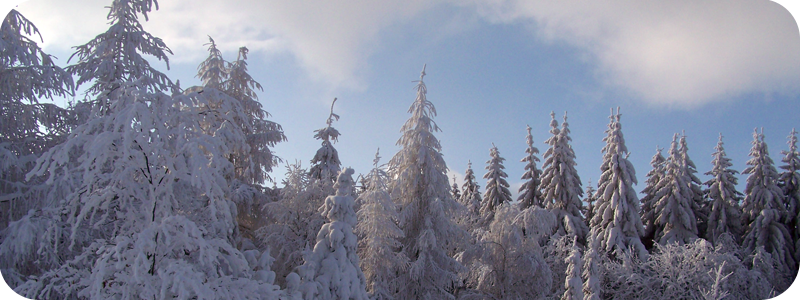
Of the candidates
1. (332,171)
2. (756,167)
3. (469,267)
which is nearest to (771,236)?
(756,167)

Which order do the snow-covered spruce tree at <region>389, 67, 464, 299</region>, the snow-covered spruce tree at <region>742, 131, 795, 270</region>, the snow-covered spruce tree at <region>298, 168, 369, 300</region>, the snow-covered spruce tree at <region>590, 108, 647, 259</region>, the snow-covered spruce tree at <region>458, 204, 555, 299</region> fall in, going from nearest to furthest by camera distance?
the snow-covered spruce tree at <region>298, 168, 369, 300</region> → the snow-covered spruce tree at <region>389, 67, 464, 299</region> → the snow-covered spruce tree at <region>458, 204, 555, 299</region> → the snow-covered spruce tree at <region>590, 108, 647, 259</region> → the snow-covered spruce tree at <region>742, 131, 795, 270</region>

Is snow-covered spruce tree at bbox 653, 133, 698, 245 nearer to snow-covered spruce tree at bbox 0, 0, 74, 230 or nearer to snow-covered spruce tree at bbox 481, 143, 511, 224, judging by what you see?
snow-covered spruce tree at bbox 481, 143, 511, 224

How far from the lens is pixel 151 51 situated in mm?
13180

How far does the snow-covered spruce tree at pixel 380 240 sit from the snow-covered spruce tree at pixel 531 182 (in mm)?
17872

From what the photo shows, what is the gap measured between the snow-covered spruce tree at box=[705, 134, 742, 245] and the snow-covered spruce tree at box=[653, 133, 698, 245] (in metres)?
1.13

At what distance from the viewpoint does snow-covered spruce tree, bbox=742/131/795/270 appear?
1080 inches

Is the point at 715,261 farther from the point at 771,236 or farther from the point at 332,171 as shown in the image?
the point at 332,171

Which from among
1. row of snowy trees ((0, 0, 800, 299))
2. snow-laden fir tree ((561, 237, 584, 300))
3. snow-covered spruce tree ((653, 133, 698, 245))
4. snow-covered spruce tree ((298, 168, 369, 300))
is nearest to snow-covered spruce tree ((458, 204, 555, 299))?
row of snowy trees ((0, 0, 800, 299))

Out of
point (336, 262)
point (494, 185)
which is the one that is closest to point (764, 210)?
point (494, 185)

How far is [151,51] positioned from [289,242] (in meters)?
6.72

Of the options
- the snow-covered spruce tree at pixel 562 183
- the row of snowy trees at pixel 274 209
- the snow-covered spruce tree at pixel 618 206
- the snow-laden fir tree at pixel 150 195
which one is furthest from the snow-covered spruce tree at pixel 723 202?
the snow-laden fir tree at pixel 150 195

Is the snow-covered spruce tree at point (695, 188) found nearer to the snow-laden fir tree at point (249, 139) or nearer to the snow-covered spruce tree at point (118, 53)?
the snow-laden fir tree at point (249, 139)

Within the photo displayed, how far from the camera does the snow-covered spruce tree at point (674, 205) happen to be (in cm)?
2827

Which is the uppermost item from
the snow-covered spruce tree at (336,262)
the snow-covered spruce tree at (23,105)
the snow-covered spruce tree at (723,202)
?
the snow-covered spruce tree at (723,202)
